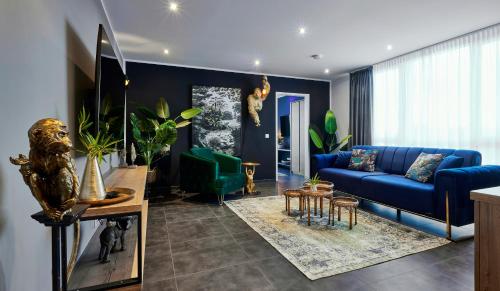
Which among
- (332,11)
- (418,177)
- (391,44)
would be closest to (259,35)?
(332,11)

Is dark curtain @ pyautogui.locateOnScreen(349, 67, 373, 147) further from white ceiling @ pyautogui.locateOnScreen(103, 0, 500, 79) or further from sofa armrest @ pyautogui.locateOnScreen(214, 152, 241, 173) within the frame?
sofa armrest @ pyautogui.locateOnScreen(214, 152, 241, 173)

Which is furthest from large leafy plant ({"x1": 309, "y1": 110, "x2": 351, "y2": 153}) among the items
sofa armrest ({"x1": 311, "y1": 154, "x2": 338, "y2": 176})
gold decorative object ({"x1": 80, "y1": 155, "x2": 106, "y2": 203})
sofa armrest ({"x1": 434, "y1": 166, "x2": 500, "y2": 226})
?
gold decorative object ({"x1": 80, "y1": 155, "x2": 106, "y2": 203})

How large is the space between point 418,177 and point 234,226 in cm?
251

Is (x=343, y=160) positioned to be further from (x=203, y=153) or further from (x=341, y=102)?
(x=203, y=153)

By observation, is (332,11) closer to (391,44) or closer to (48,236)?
(391,44)

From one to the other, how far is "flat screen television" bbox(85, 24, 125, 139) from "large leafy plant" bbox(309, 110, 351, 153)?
4406 millimetres

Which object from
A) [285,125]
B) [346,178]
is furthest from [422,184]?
[285,125]

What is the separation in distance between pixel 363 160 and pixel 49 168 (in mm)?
4473

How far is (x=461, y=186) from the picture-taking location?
2623 mm

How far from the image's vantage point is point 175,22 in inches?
131

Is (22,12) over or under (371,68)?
under

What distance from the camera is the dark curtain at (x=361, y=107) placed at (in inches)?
212

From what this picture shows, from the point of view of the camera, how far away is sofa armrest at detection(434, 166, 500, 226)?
2617 mm

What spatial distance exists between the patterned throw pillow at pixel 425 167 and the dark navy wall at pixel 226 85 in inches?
125
